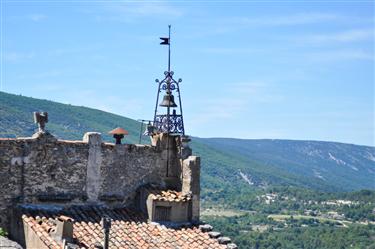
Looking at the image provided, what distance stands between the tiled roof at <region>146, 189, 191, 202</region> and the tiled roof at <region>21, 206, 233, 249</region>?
71 cm

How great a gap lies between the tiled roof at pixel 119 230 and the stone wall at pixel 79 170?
359mm

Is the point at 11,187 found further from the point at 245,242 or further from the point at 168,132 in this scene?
the point at 245,242

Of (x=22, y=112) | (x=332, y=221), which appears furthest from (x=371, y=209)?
(x=22, y=112)

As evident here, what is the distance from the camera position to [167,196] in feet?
71.3

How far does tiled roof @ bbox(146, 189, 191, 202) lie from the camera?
21.5 meters

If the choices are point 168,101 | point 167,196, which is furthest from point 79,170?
point 168,101

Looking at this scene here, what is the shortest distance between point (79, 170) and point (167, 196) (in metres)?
2.68

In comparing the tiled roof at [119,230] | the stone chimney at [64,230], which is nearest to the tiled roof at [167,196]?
the tiled roof at [119,230]

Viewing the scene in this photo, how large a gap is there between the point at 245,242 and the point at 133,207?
10065cm

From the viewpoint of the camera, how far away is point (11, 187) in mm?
19891

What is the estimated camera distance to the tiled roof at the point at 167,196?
2148cm

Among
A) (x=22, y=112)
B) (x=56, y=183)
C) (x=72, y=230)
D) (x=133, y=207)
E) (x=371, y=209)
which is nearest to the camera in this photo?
(x=72, y=230)

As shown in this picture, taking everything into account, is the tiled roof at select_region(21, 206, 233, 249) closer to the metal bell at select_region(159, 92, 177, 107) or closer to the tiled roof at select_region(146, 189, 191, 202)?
the tiled roof at select_region(146, 189, 191, 202)

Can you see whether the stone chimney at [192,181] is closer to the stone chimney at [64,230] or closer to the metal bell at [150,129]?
the metal bell at [150,129]
